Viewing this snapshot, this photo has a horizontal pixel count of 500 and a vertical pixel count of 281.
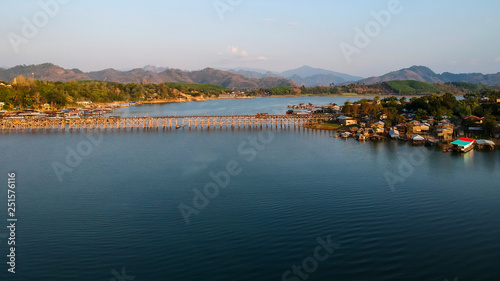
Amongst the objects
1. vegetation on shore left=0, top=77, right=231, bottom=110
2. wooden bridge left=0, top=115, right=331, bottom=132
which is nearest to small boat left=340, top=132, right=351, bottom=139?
wooden bridge left=0, top=115, right=331, bottom=132

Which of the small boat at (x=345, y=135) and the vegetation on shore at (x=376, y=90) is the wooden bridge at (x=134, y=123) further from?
the vegetation on shore at (x=376, y=90)

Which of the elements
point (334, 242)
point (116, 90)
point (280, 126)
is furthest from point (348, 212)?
point (116, 90)

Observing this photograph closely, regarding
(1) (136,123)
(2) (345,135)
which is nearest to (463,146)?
(2) (345,135)

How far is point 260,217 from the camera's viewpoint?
11070mm

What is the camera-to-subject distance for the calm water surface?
8.31 meters

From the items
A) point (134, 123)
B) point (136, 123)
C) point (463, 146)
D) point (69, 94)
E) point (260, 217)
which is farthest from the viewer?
point (69, 94)

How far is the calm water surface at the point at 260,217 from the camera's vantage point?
8.31 meters

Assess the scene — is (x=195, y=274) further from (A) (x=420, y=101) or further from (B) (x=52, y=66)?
(B) (x=52, y=66)

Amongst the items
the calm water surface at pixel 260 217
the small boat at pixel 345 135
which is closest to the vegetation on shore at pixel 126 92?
the calm water surface at pixel 260 217

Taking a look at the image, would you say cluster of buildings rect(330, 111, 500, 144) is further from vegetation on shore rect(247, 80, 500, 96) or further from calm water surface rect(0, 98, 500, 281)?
vegetation on shore rect(247, 80, 500, 96)

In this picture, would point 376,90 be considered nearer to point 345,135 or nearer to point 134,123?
point 134,123

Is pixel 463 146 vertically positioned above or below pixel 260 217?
above

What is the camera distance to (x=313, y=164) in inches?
725

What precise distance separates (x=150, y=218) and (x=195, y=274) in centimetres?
355
